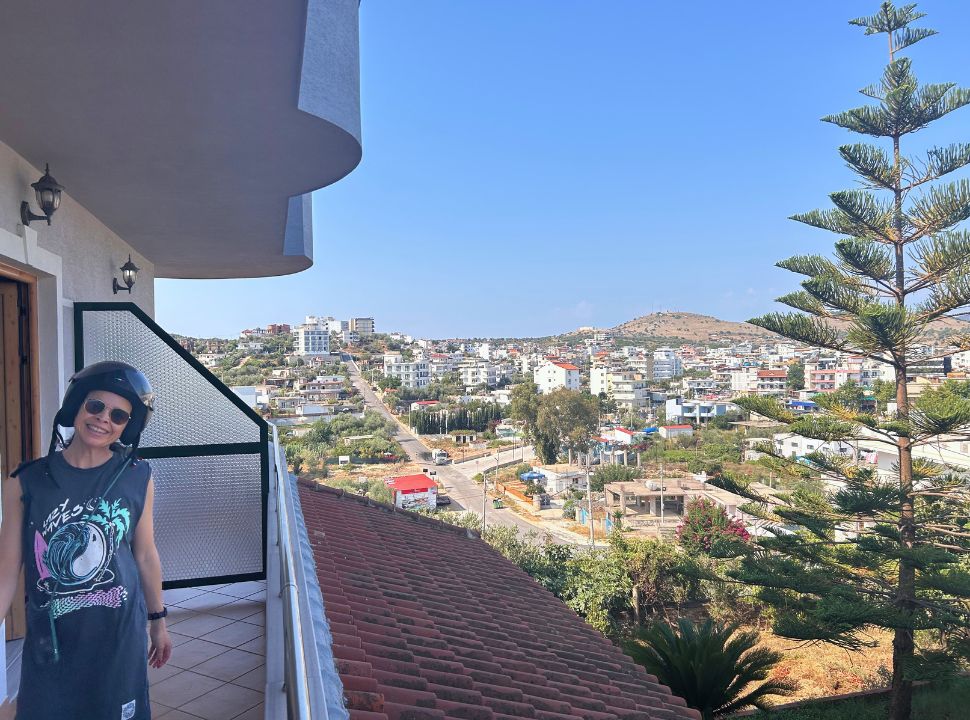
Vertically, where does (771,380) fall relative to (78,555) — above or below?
below

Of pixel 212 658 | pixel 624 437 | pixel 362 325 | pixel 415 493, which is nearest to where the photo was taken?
pixel 212 658

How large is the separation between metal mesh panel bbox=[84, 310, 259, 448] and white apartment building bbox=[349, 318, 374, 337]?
11270 cm

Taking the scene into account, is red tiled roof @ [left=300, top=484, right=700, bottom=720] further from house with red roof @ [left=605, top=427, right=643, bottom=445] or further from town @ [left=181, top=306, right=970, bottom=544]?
house with red roof @ [left=605, top=427, right=643, bottom=445]

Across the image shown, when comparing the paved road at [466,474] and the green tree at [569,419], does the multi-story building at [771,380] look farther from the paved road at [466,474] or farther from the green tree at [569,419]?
the paved road at [466,474]

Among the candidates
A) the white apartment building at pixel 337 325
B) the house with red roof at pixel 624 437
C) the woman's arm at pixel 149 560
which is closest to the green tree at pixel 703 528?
the woman's arm at pixel 149 560

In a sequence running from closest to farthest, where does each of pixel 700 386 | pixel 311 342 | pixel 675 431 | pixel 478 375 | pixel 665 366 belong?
pixel 675 431, pixel 700 386, pixel 478 375, pixel 311 342, pixel 665 366

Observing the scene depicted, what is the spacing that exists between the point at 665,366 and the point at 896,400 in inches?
3333

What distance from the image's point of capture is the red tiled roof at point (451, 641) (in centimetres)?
211

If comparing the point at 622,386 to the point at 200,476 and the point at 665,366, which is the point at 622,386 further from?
the point at 200,476

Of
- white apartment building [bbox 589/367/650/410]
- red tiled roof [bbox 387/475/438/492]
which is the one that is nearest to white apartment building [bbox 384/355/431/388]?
white apartment building [bbox 589/367/650/410]

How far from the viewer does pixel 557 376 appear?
75.7 metres

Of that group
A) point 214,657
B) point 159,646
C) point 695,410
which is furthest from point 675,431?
point 159,646

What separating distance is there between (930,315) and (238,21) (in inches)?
396

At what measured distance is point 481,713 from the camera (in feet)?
6.93
